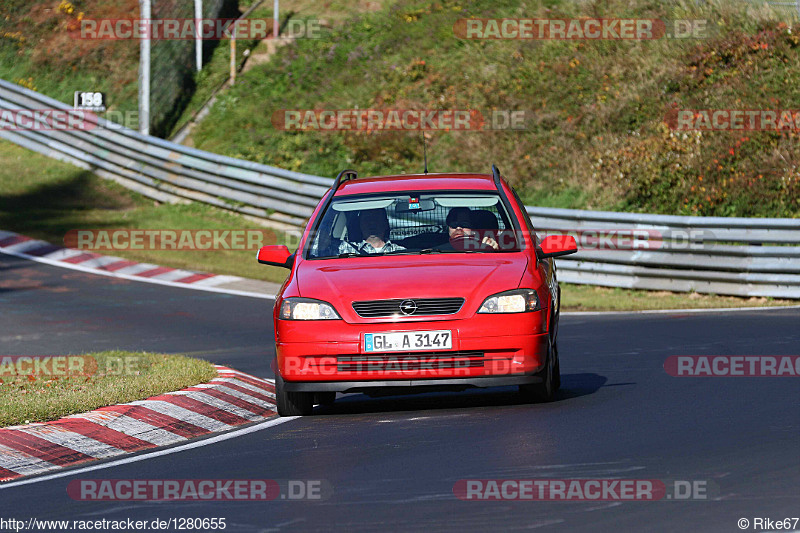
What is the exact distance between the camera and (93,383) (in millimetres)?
10508

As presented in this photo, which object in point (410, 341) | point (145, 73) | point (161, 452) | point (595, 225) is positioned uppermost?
point (145, 73)

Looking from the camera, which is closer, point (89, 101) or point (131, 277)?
point (131, 277)

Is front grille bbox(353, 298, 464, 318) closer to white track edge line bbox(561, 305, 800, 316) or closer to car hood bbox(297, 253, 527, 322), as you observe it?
car hood bbox(297, 253, 527, 322)

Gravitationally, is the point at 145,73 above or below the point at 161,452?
above

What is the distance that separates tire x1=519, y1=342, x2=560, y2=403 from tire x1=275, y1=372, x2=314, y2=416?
1.54 m

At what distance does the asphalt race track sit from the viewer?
572 centimetres

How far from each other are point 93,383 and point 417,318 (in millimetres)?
3232

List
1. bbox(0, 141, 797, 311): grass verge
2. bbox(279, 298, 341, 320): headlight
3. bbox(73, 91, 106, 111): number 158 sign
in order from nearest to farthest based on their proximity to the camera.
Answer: bbox(279, 298, 341, 320): headlight, bbox(0, 141, 797, 311): grass verge, bbox(73, 91, 106, 111): number 158 sign

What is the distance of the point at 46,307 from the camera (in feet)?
57.0

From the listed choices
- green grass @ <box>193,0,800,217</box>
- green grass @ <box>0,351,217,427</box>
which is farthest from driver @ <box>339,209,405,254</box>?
green grass @ <box>193,0,800,217</box>

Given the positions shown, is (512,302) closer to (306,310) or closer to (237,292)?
(306,310)

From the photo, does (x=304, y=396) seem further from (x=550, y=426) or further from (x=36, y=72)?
(x=36, y=72)


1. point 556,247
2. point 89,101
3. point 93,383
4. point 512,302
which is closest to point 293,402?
point 512,302

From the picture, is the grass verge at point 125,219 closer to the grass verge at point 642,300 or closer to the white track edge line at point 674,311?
the grass verge at point 642,300
